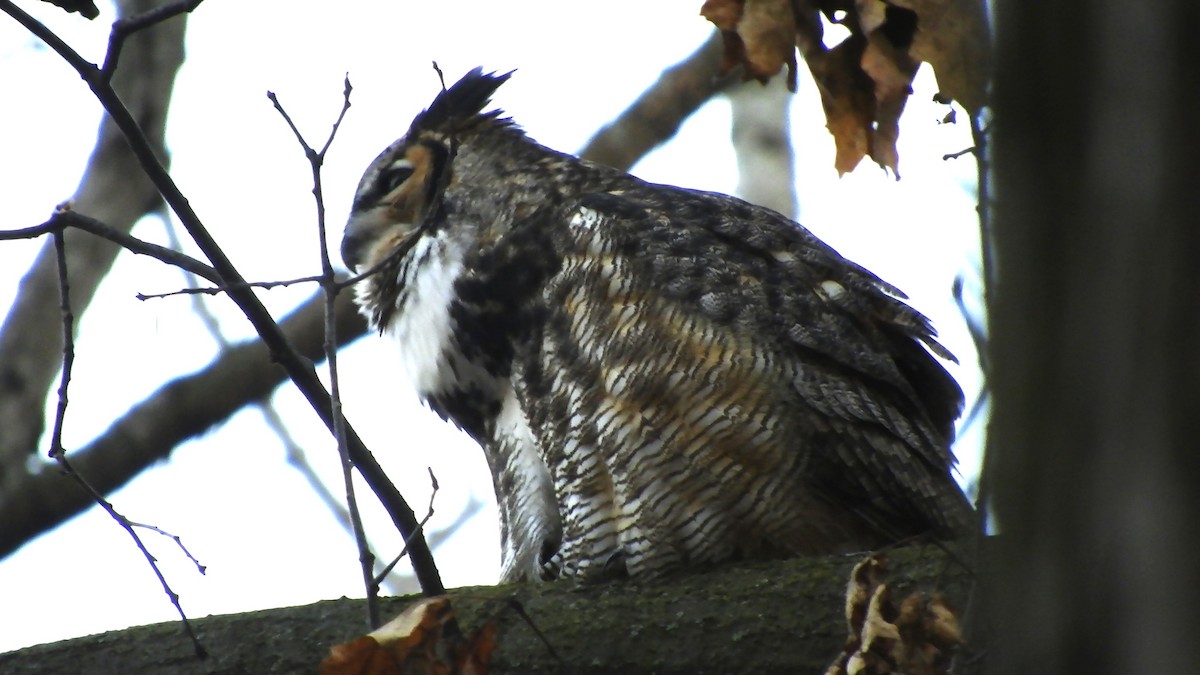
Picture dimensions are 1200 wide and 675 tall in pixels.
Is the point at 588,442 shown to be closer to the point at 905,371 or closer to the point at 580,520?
the point at 580,520

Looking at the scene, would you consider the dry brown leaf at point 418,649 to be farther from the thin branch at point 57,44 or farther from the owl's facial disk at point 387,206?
the owl's facial disk at point 387,206

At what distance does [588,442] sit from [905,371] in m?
0.76

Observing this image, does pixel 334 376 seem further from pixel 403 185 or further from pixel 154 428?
pixel 154 428

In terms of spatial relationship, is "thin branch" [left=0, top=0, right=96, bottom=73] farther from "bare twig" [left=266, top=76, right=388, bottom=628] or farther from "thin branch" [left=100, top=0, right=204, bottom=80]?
A: "bare twig" [left=266, top=76, right=388, bottom=628]

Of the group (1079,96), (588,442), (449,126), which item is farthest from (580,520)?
(1079,96)

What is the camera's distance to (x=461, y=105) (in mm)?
3881

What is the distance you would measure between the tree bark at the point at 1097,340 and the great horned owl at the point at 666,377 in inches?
71.8

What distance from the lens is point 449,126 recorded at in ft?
12.5

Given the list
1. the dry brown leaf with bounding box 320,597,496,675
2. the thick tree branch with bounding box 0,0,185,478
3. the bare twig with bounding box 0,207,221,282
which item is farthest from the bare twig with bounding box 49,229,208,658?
the thick tree branch with bounding box 0,0,185,478

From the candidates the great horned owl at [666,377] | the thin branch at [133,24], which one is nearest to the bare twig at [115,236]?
the thin branch at [133,24]

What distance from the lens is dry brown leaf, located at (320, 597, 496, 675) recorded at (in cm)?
188

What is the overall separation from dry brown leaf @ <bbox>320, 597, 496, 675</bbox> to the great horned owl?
727 millimetres

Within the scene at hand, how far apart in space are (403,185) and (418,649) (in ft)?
6.25

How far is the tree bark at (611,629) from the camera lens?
234 centimetres
